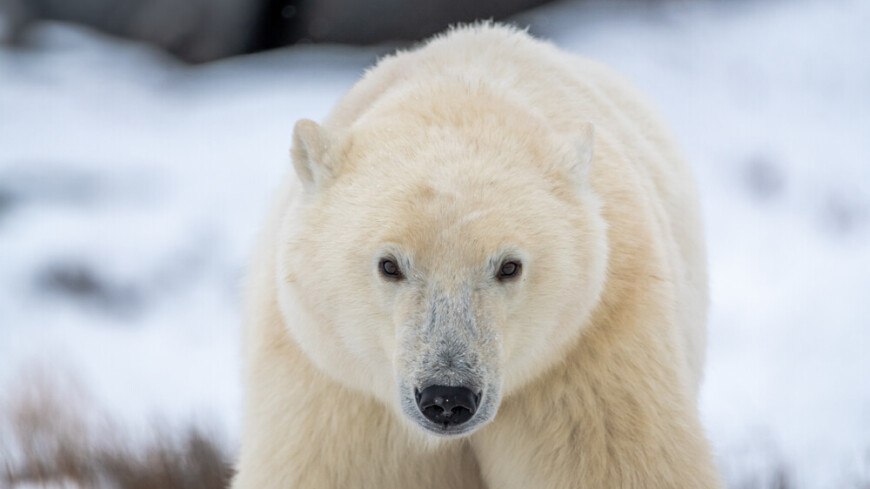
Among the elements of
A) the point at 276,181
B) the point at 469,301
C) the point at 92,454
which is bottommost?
the point at 92,454

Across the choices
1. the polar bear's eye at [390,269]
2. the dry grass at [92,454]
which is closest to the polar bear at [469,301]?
the polar bear's eye at [390,269]

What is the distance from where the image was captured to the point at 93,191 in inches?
335

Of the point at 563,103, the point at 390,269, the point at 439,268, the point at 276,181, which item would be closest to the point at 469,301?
the point at 439,268

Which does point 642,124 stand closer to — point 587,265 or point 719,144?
point 587,265

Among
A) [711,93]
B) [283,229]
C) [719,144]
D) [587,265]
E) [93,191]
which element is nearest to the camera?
[587,265]

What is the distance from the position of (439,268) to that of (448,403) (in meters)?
0.32

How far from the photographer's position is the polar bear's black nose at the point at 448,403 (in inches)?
107

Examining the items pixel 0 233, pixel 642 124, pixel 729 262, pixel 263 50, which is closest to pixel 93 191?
pixel 0 233

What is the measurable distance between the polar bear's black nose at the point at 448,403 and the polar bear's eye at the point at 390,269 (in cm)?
30

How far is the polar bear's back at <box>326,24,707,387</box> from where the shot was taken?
3.54 m

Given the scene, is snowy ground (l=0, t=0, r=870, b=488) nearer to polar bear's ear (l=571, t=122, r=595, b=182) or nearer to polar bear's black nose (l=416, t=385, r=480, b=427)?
polar bear's ear (l=571, t=122, r=595, b=182)

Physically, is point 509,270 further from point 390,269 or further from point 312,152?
point 312,152

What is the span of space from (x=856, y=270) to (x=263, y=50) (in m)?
4.59

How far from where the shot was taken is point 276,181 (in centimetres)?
846
